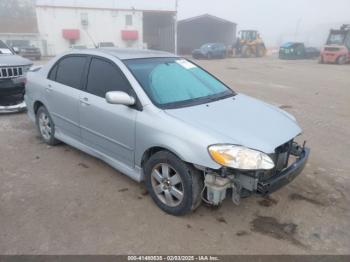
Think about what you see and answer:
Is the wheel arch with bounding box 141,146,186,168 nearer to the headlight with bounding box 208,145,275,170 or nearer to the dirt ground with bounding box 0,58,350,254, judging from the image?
the dirt ground with bounding box 0,58,350,254

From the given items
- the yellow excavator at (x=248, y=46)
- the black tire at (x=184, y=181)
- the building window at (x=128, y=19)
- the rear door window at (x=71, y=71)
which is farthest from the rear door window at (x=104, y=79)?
the building window at (x=128, y=19)

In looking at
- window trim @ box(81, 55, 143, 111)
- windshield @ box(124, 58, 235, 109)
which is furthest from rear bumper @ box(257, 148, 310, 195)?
window trim @ box(81, 55, 143, 111)

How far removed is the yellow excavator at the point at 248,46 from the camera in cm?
3181

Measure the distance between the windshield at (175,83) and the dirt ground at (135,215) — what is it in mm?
1155

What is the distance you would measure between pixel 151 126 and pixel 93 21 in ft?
109

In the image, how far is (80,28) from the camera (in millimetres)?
32844

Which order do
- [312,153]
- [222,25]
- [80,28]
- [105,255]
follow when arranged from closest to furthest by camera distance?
[105,255]
[312,153]
[80,28]
[222,25]

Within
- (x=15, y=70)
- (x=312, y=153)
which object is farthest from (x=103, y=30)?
(x=312, y=153)

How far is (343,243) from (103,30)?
34.2 metres

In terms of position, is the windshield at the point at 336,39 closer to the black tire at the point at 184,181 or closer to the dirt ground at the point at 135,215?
the dirt ground at the point at 135,215

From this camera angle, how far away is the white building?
31.7 meters

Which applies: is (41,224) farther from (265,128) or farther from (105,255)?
(265,128)

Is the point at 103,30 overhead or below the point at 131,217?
overhead

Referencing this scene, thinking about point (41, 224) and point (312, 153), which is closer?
point (41, 224)
